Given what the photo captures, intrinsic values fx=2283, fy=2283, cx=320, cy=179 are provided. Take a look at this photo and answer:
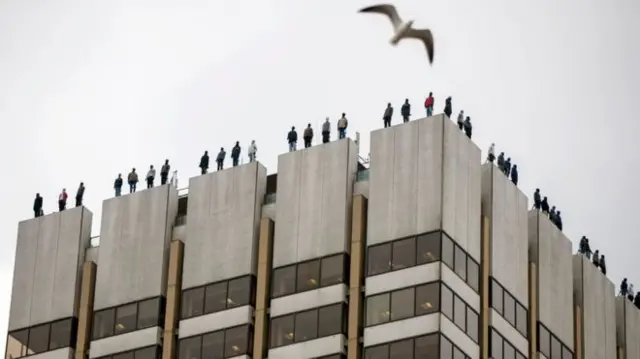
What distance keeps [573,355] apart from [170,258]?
91.3 ft

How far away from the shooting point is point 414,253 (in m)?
140

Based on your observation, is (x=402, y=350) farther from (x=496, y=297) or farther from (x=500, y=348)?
(x=496, y=297)

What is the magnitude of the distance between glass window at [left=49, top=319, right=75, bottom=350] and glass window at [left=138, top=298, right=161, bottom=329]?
571 centimetres

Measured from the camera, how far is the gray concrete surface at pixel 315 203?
468 ft

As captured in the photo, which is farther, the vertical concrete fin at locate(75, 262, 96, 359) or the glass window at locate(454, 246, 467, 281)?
the vertical concrete fin at locate(75, 262, 96, 359)

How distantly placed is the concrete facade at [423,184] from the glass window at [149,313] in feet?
51.9

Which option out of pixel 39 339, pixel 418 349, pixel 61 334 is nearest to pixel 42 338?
pixel 39 339

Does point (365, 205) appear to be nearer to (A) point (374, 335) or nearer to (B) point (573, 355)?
(A) point (374, 335)

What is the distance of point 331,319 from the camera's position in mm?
140625

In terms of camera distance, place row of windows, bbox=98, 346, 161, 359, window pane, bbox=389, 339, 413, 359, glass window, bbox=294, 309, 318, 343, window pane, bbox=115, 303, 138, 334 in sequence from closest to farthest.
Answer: window pane, bbox=389, 339, 413, 359 < glass window, bbox=294, 309, 318, 343 < row of windows, bbox=98, 346, 161, 359 < window pane, bbox=115, 303, 138, 334

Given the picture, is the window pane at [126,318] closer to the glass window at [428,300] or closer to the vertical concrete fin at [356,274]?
the vertical concrete fin at [356,274]

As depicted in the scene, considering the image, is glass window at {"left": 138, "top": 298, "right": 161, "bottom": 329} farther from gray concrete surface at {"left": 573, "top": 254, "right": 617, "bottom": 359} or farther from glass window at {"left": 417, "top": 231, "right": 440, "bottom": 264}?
gray concrete surface at {"left": 573, "top": 254, "right": 617, "bottom": 359}

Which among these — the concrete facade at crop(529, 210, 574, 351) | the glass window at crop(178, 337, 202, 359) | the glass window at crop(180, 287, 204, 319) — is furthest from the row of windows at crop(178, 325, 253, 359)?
the concrete facade at crop(529, 210, 574, 351)

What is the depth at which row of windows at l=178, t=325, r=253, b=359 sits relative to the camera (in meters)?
143
